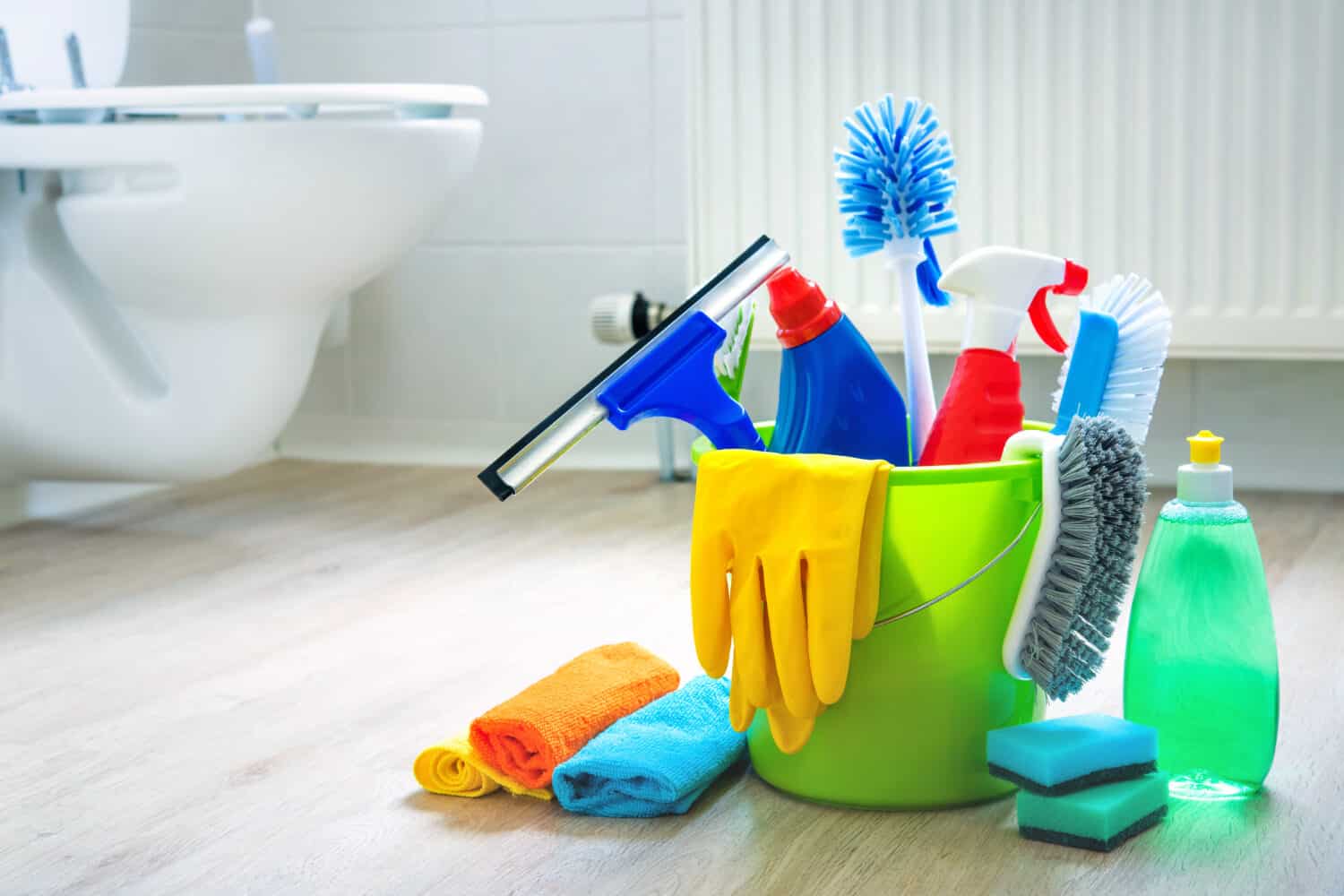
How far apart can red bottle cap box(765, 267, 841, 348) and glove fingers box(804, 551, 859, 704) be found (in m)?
0.13

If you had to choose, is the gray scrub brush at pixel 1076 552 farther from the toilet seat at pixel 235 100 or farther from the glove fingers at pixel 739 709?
the toilet seat at pixel 235 100

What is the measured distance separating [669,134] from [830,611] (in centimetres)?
130

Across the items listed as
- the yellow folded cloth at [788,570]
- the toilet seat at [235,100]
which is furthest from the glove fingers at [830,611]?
the toilet seat at [235,100]

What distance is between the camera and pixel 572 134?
2047mm

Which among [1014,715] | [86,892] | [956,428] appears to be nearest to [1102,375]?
[956,428]

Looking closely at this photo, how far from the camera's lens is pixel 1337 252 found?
5.35ft

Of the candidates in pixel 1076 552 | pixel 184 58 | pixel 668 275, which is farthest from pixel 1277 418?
pixel 184 58

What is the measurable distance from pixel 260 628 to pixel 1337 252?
1.13 meters

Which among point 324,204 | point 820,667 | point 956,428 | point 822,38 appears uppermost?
point 822,38

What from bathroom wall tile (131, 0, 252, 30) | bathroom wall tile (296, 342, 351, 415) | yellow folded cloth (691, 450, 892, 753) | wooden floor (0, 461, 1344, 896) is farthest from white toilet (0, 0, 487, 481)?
yellow folded cloth (691, 450, 892, 753)

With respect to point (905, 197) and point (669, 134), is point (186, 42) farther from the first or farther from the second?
point (905, 197)

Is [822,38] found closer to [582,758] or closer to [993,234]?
[993,234]

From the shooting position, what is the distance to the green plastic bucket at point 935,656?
826mm

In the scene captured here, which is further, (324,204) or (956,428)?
(324,204)
